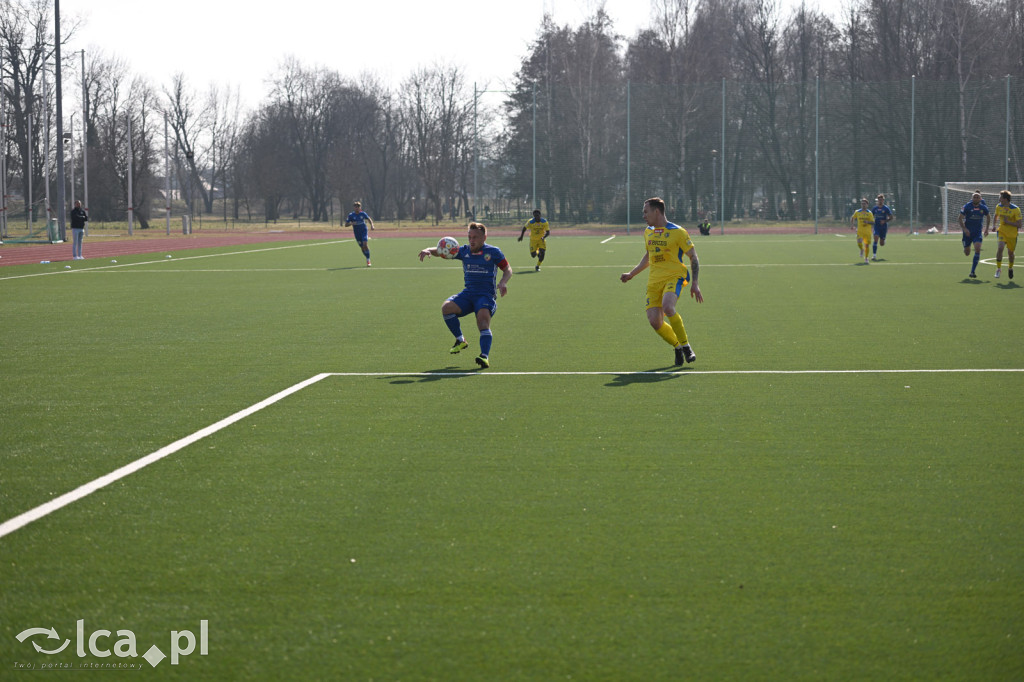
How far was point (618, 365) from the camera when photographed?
36.7 ft

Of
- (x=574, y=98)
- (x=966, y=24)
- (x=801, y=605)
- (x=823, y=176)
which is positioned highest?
(x=966, y=24)

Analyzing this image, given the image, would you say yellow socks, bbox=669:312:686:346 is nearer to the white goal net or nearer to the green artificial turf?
the green artificial turf

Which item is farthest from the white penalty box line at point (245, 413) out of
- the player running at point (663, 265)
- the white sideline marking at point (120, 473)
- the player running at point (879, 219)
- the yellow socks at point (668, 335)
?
the player running at point (879, 219)

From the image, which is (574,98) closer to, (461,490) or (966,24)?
(966,24)

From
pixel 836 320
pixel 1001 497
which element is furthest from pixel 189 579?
pixel 836 320

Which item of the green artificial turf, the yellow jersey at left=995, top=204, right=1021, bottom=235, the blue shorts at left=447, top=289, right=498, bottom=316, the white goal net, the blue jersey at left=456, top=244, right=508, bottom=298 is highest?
the white goal net

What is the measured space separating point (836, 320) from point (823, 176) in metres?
54.2

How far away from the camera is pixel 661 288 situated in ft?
37.6

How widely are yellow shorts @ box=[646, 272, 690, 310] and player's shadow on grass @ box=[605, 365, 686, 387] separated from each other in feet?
3.14

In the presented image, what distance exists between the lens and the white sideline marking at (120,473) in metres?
5.43

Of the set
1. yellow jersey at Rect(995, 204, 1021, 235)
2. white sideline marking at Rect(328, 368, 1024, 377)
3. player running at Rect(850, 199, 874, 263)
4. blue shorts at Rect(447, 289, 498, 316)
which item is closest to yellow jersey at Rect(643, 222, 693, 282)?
white sideline marking at Rect(328, 368, 1024, 377)

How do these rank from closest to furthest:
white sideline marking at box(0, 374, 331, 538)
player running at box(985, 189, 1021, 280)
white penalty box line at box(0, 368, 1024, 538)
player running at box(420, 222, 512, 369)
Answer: white sideline marking at box(0, 374, 331, 538) → white penalty box line at box(0, 368, 1024, 538) → player running at box(420, 222, 512, 369) → player running at box(985, 189, 1021, 280)

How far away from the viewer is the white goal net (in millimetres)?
60188

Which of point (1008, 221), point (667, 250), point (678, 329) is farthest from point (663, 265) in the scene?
point (1008, 221)
